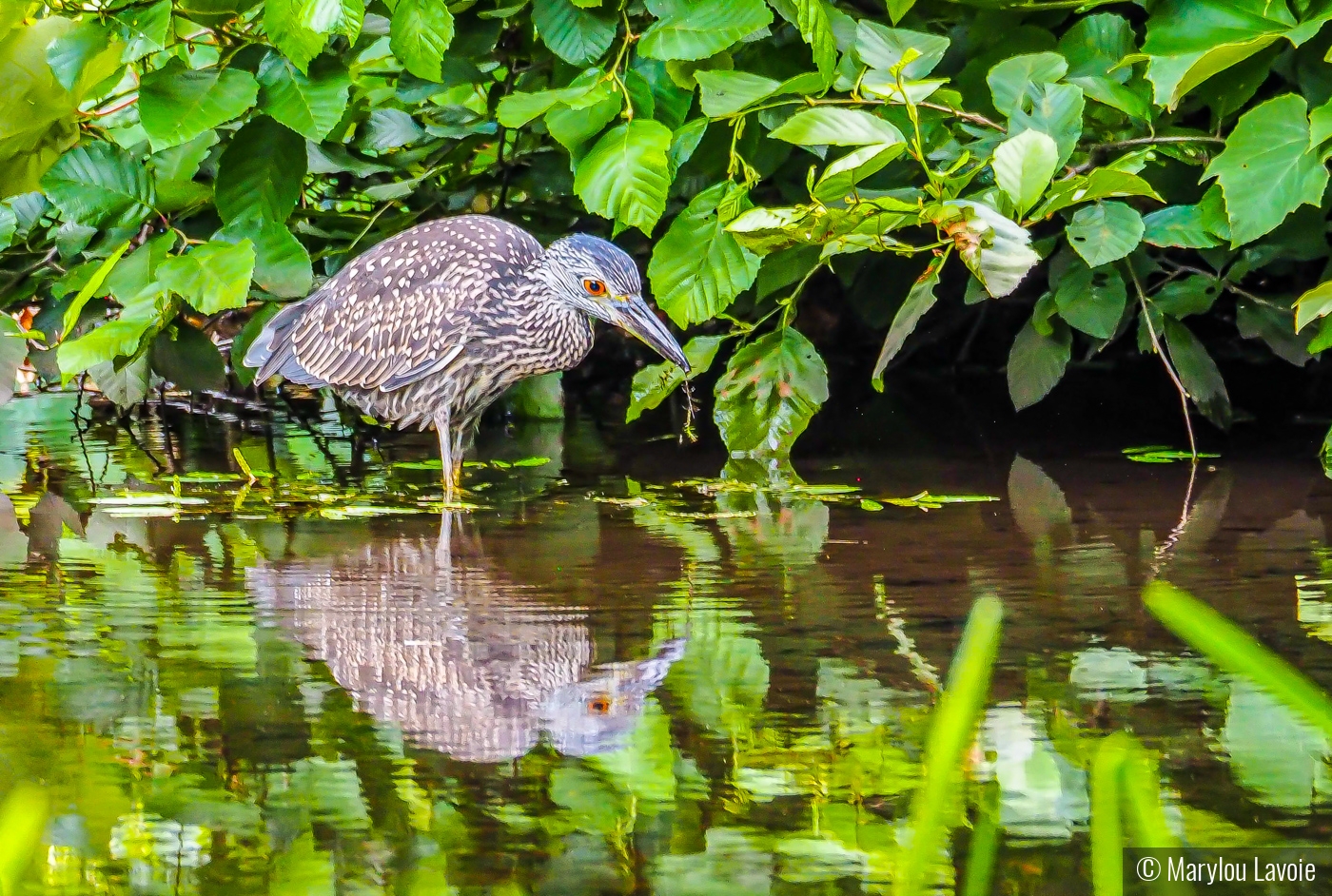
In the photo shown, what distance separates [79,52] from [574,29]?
1087 mm

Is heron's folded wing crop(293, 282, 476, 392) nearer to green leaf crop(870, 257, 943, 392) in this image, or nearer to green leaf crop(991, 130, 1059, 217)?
green leaf crop(870, 257, 943, 392)

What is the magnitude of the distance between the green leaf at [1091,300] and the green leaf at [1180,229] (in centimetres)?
29

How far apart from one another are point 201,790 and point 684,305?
77.4 inches

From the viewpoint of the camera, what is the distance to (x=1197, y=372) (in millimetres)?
3666

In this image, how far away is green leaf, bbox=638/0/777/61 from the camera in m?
3.01

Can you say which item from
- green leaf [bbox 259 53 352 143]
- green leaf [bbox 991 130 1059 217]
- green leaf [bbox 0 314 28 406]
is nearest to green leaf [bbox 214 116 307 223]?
green leaf [bbox 259 53 352 143]

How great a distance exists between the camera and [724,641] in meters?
2.11

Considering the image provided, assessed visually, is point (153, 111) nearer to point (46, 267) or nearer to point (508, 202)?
point (46, 267)

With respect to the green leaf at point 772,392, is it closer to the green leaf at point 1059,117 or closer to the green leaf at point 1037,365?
the green leaf at point 1037,365

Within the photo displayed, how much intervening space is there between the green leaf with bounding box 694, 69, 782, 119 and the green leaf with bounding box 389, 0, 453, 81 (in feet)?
1.83

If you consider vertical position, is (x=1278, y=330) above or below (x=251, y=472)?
above

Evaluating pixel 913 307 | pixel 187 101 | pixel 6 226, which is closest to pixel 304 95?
pixel 187 101

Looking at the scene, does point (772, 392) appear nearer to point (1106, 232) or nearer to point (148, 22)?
point (1106, 232)

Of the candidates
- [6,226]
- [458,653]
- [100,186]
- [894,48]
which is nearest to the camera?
[458,653]
